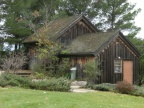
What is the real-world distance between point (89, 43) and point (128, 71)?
4.35 metres

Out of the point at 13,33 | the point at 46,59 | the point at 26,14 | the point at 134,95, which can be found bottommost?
the point at 134,95

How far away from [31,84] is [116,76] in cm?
912

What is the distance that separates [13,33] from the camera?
95.6 feet

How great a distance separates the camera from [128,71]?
24.0 meters

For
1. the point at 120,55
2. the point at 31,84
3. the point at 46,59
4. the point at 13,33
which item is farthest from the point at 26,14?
the point at 31,84

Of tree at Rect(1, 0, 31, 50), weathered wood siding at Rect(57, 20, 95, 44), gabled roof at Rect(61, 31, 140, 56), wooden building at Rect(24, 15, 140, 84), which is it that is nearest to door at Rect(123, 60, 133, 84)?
wooden building at Rect(24, 15, 140, 84)

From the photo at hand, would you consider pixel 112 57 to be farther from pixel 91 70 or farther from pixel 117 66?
pixel 91 70

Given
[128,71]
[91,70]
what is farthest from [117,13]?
[91,70]

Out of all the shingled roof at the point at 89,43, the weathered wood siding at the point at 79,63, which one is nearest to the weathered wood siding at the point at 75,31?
the shingled roof at the point at 89,43

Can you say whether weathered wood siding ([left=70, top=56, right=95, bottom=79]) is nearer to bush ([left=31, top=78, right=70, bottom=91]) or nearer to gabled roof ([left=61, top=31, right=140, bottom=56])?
gabled roof ([left=61, top=31, right=140, bottom=56])

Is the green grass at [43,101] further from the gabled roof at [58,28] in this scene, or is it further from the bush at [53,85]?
the gabled roof at [58,28]

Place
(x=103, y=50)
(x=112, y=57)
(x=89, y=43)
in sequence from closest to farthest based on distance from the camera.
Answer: (x=103, y=50) < (x=112, y=57) < (x=89, y=43)

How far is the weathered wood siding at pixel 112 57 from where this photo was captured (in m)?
22.2

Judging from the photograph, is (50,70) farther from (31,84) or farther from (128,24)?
(128,24)
